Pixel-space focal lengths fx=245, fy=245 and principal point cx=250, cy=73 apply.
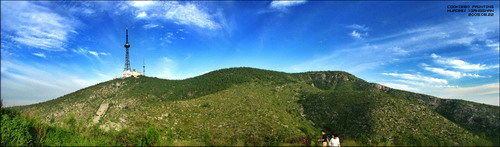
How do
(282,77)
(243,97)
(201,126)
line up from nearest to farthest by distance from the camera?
(201,126), (243,97), (282,77)

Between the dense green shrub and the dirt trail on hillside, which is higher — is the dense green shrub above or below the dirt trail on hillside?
above

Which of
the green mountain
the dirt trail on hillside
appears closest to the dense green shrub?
the green mountain

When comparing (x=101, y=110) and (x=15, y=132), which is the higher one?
(x=15, y=132)

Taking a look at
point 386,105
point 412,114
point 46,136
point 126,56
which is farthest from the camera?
point 126,56

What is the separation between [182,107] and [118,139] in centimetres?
4303

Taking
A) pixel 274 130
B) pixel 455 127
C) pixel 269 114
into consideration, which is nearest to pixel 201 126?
pixel 274 130

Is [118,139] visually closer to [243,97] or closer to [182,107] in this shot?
[182,107]

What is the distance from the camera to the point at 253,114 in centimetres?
6556

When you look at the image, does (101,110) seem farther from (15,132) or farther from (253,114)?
(15,132)

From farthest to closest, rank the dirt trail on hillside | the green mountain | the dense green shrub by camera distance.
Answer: the dirt trail on hillside, the green mountain, the dense green shrub

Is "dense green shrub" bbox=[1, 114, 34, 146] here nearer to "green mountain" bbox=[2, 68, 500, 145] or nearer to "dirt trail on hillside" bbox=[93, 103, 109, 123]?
"green mountain" bbox=[2, 68, 500, 145]

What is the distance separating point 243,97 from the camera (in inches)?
3063

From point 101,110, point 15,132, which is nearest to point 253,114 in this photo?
point 15,132

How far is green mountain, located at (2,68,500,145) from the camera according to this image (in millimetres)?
26266
